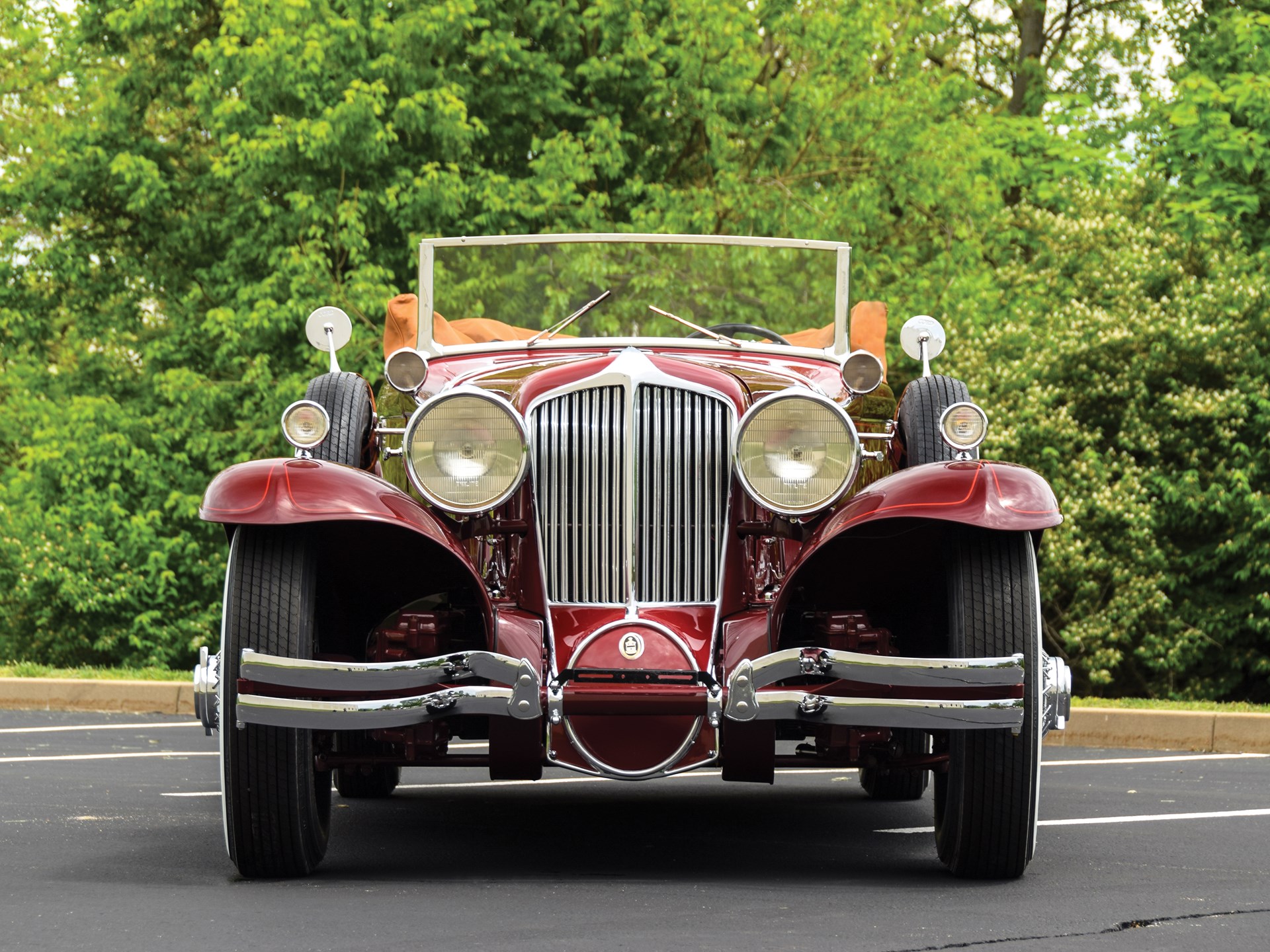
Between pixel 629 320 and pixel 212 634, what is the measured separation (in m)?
12.3

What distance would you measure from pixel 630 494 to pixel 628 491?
11 millimetres

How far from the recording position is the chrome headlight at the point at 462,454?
521 centimetres

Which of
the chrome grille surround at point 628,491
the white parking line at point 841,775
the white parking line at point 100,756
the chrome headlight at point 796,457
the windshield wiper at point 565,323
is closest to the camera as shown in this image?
the chrome headlight at point 796,457

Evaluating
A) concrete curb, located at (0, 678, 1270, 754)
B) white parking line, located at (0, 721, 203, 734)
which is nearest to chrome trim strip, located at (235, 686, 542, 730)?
white parking line, located at (0, 721, 203, 734)

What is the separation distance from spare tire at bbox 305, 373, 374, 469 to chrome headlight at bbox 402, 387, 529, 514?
0.88 metres

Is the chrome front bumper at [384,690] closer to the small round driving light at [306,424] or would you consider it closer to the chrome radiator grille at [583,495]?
the chrome radiator grille at [583,495]

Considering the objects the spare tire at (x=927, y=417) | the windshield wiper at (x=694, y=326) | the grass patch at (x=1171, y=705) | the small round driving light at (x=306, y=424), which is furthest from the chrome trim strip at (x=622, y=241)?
the grass patch at (x=1171, y=705)

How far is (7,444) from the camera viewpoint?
25.1 m

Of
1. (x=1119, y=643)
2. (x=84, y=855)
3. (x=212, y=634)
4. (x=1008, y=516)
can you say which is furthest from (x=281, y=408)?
(x=1008, y=516)

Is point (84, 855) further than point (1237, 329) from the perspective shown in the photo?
No

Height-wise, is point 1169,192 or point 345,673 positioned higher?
point 1169,192

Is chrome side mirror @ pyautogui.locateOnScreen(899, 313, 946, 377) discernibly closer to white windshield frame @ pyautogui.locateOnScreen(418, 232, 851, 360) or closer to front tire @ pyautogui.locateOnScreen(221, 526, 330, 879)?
white windshield frame @ pyautogui.locateOnScreen(418, 232, 851, 360)

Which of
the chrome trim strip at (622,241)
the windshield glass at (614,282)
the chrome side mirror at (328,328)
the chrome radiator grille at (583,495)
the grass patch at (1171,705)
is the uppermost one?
the chrome trim strip at (622,241)

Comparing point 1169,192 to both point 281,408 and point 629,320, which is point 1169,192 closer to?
point 281,408
